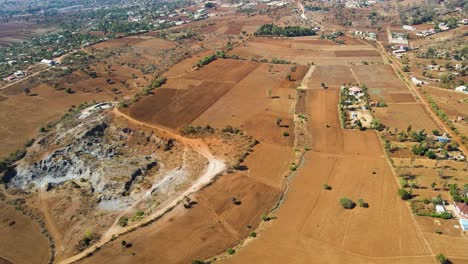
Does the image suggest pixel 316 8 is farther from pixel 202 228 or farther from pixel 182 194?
pixel 202 228

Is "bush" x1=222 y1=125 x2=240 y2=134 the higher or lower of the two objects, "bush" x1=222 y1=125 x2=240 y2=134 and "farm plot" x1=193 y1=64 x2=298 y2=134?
the lower

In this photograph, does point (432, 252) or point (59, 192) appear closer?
point (432, 252)

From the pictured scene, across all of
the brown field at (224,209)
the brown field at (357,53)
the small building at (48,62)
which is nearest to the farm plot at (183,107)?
the brown field at (224,209)

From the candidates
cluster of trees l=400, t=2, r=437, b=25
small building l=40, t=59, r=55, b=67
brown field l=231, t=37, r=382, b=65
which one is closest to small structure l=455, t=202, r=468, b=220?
brown field l=231, t=37, r=382, b=65

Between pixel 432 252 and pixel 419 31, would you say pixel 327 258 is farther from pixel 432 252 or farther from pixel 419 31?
pixel 419 31

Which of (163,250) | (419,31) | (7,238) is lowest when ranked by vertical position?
(7,238)

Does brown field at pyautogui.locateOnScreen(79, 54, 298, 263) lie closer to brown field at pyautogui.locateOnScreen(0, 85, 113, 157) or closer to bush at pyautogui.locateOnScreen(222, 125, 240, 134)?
bush at pyautogui.locateOnScreen(222, 125, 240, 134)

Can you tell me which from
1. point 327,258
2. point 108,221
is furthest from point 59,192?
point 327,258

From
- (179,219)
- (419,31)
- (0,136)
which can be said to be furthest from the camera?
(419,31)
